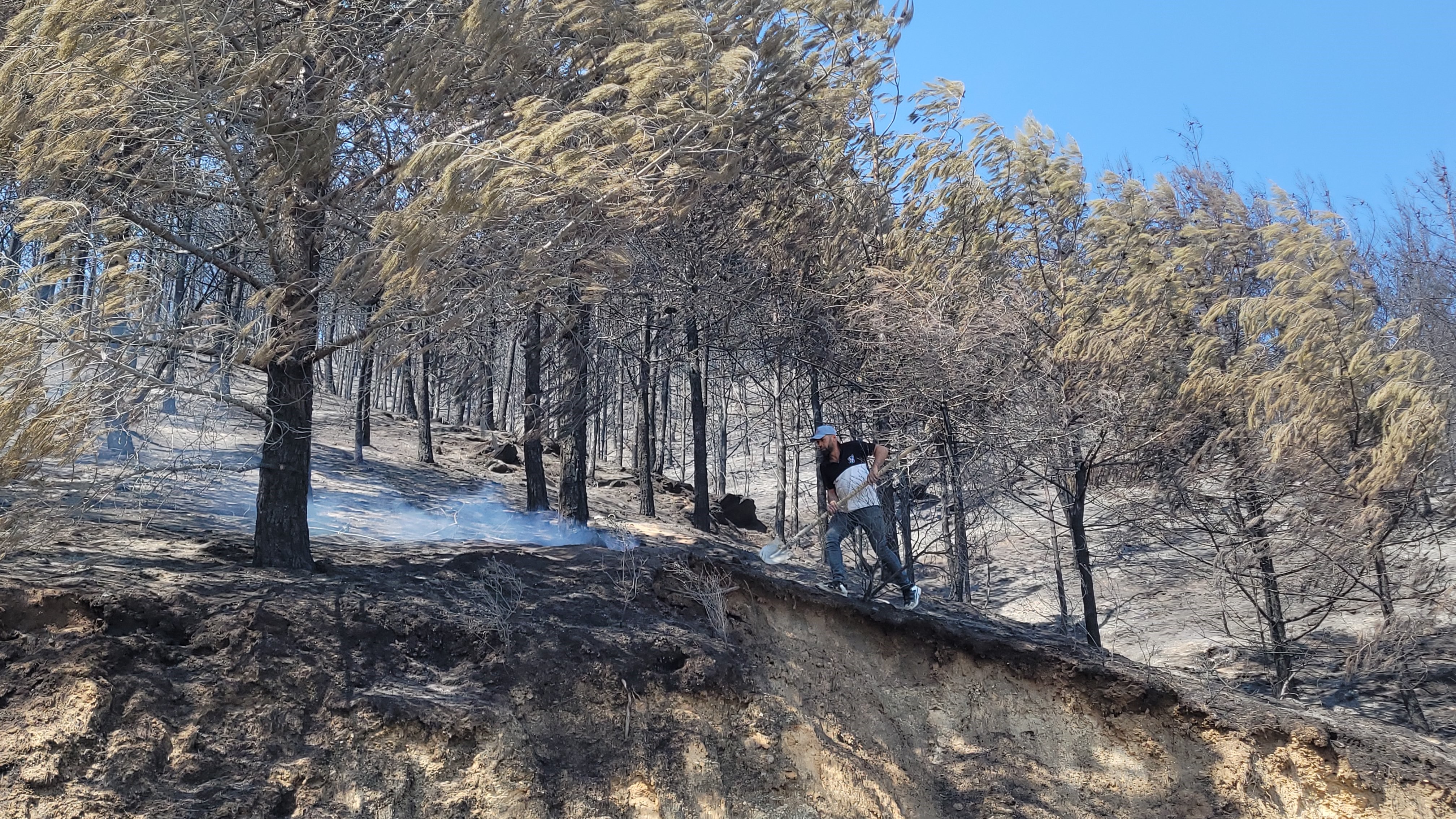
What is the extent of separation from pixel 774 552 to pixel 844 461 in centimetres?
97

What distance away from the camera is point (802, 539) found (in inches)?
518

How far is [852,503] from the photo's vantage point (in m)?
7.61

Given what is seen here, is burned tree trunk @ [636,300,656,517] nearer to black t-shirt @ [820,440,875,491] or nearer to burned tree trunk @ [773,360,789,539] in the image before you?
burned tree trunk @ [773,360,789,539]

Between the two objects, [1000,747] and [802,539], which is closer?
[1000,747]

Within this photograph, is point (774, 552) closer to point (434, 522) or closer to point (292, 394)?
point (292, 394)

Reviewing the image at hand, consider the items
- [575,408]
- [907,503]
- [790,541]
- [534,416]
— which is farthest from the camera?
[534,416]

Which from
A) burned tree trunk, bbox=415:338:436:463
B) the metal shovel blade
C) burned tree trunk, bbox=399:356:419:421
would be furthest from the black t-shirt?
burned tree trunk, bbox=415:338:436:463

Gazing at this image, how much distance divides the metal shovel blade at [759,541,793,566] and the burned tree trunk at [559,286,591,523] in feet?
8.54

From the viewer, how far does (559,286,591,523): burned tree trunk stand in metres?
10.5

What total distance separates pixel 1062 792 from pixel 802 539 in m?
6.33

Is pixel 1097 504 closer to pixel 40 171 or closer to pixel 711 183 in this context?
pixel 711 183

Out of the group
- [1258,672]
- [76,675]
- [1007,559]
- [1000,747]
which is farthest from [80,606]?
[1007,559]

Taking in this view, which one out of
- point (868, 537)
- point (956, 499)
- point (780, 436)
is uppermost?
point (780, 436)

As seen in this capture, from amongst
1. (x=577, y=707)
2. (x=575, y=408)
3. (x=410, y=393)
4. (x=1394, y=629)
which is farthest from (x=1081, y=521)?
(x=410, y=393)
